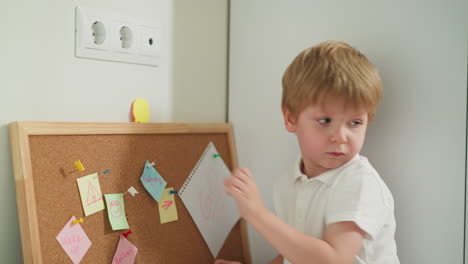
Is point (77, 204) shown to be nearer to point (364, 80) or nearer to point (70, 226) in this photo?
point (70, 226)

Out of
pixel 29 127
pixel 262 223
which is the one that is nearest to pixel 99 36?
pixel 29 127

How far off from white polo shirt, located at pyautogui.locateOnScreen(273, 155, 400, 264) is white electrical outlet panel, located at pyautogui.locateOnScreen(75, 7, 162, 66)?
1.67 feet

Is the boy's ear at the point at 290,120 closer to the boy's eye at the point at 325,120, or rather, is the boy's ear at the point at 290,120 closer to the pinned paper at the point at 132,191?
the boy's eye at the point at 325,120

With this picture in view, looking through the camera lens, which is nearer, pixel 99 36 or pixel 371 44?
pixel 371 44

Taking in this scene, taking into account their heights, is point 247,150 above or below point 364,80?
below

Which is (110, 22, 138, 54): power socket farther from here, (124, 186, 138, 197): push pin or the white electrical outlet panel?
(124, 186, 138, 197): push pin

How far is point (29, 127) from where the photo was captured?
2.65ft

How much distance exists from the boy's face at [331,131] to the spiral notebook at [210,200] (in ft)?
1.21

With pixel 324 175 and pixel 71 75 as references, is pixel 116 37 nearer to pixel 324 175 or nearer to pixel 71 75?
pixel 71 75

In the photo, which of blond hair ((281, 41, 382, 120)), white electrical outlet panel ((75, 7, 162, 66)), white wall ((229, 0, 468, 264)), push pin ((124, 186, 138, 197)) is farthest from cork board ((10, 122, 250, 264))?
blond hair ((281, 41, 382, 120))

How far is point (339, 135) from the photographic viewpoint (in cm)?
72

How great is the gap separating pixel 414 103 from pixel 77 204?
2.30 feet

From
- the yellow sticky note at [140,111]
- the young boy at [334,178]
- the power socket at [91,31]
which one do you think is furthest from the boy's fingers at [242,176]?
the power socket at [91,31]

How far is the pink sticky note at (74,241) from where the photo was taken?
0.83 m
